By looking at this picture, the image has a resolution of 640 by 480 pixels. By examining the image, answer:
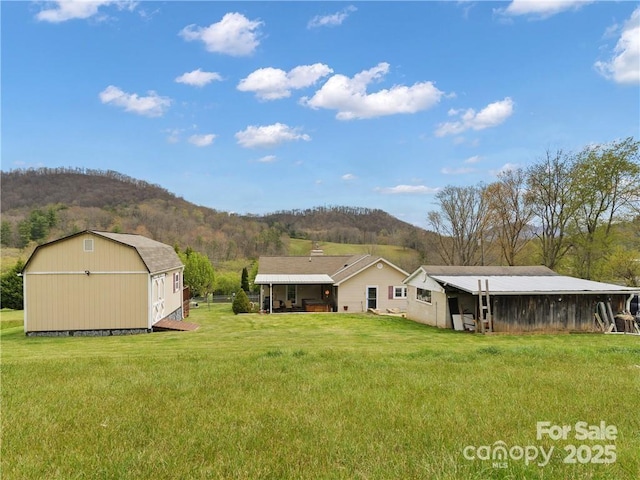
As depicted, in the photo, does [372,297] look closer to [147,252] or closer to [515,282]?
[515,282]

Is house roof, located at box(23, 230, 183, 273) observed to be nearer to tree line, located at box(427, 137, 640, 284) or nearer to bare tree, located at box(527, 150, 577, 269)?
tree line, located at box(427, 137, 640, 284)

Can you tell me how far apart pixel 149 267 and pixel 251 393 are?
48.3ft

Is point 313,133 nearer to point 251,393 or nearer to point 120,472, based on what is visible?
point 251,393

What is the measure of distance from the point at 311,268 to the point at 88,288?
18429 mm

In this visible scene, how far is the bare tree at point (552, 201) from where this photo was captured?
29.0 meters

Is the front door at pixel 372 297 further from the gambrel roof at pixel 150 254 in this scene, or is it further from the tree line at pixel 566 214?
the tree line at pixel 566 214

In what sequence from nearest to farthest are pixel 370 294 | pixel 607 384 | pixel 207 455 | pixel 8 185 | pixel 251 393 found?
pixel 207 455, pixel 251 393, pixel 607 384, pixel 370 294, pixel 8 185

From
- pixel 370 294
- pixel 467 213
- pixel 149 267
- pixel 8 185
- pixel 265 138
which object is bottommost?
pixel 370 294

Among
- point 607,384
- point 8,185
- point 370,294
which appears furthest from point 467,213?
point 8,185

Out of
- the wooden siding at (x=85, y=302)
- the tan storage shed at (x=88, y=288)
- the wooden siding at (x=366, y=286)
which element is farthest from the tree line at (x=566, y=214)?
the wooden siding at (x=85, y=302)

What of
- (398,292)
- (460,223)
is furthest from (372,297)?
(460,223)

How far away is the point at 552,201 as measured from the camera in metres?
30.3

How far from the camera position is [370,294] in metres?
28.1

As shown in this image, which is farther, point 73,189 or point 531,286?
point 73,189
